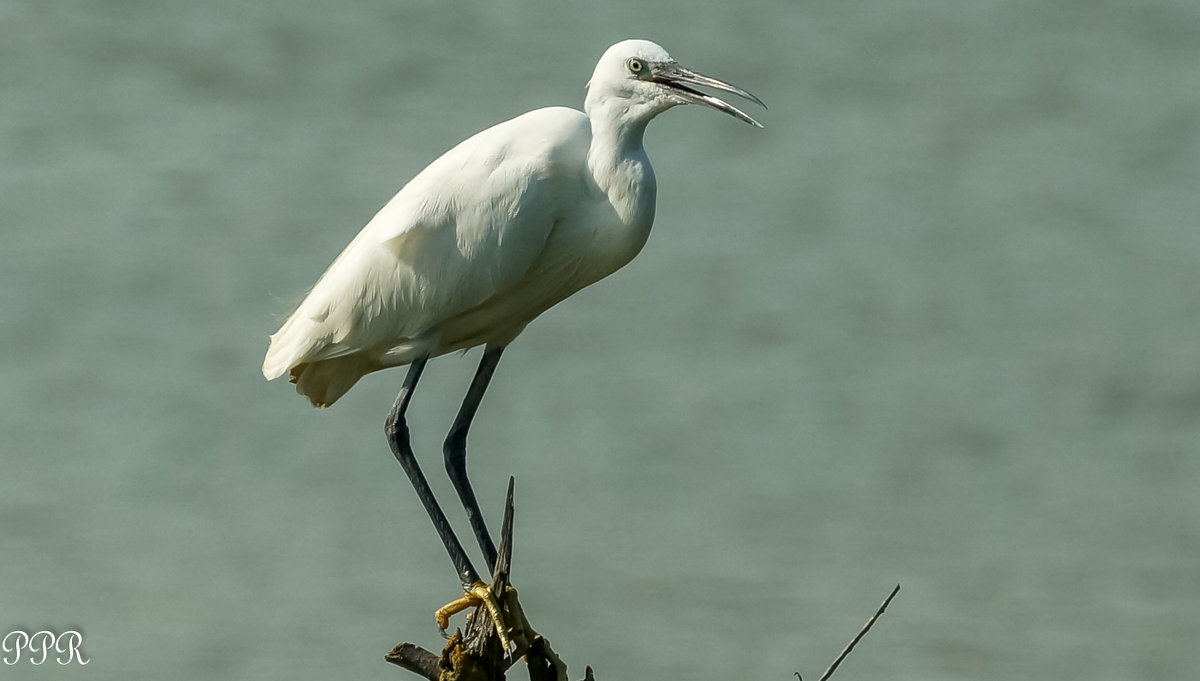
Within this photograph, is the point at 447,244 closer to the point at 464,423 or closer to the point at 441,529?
the point at 464,423

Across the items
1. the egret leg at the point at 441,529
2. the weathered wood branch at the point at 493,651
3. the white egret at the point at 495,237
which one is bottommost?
the weathered wood branch at the point at 493,651

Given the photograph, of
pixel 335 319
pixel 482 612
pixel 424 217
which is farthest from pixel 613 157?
pixel 482 612

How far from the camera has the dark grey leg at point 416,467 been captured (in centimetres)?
488

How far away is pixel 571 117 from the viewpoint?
192 inches

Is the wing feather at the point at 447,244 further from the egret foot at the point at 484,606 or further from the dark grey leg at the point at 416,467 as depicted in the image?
the egret foot at the point at 484,606

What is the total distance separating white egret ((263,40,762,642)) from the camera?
4707 mm

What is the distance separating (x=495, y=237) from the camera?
4.80 metres

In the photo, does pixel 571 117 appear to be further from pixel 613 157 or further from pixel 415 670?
pixel 415 670

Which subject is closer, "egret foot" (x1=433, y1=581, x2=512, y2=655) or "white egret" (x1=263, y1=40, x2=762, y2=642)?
"egret foot" (x1=433, y1=581, x2=512, y2=655)

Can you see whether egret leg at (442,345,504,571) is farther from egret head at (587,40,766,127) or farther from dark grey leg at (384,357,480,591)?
egret head at (587,40,766,127)

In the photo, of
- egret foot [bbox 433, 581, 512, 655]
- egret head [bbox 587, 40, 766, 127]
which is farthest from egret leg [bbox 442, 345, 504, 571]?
egret head [bbox 587, 40, 766, 127]

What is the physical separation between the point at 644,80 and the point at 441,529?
1.52 metres

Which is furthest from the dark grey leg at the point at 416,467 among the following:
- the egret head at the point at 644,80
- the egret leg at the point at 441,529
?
the egret head at the point at 644,80

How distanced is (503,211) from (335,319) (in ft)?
2.22
